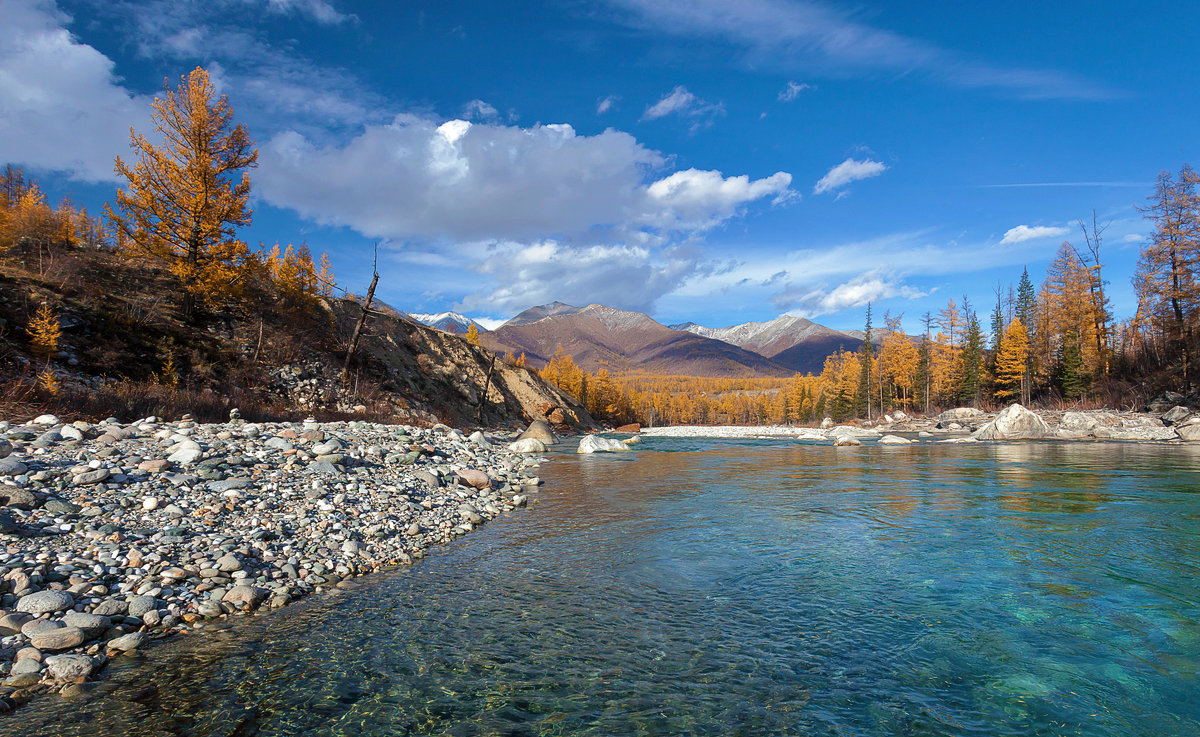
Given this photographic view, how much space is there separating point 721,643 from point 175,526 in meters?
7.34

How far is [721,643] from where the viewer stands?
5.04 metres

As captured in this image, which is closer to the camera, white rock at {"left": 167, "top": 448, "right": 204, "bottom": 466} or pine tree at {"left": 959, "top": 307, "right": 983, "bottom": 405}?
white rock at {"left": 167, "top": 448, "right": 204, "bottom": 466}

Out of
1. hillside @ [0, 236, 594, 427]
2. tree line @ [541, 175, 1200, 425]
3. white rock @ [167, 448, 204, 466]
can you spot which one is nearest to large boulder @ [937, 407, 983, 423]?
tree line @ [541, 175, 1200, 425]

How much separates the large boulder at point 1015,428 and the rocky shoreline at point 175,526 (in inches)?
1436

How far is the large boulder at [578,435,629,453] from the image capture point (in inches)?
1091

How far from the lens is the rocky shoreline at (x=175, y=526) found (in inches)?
189

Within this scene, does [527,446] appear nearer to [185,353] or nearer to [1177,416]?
[185,353]

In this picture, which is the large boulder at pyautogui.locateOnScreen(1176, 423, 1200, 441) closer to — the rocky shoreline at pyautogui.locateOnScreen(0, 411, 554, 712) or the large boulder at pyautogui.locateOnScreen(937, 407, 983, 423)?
the large boulder at pyautogui.locateOnScreen(937, 407, 983, 423)

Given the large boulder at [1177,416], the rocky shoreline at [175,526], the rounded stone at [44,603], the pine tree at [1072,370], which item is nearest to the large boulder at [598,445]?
the rocky shoreline at [175,526]

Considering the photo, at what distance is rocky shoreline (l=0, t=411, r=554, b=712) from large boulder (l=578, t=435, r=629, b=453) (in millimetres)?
14701

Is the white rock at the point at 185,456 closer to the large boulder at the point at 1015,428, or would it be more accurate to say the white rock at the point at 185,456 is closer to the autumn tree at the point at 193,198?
the autumn tree at the point at 193,198

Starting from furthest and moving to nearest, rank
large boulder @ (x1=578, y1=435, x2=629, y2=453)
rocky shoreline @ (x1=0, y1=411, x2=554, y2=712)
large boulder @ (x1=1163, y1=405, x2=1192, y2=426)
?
large boulder @ (x1=1163, y1=405, x2=1192, y2=426)
large boulder @ (x1=578, y1=435, x2=629, y2=453)
rocky shoreline @ (x1=0, y1=411, x2=554, y2=712)

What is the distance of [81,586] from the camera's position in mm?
5316

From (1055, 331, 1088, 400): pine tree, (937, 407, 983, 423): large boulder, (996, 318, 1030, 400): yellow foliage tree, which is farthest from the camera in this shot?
(996, 318, 1030, 400): yellow foliage tree
